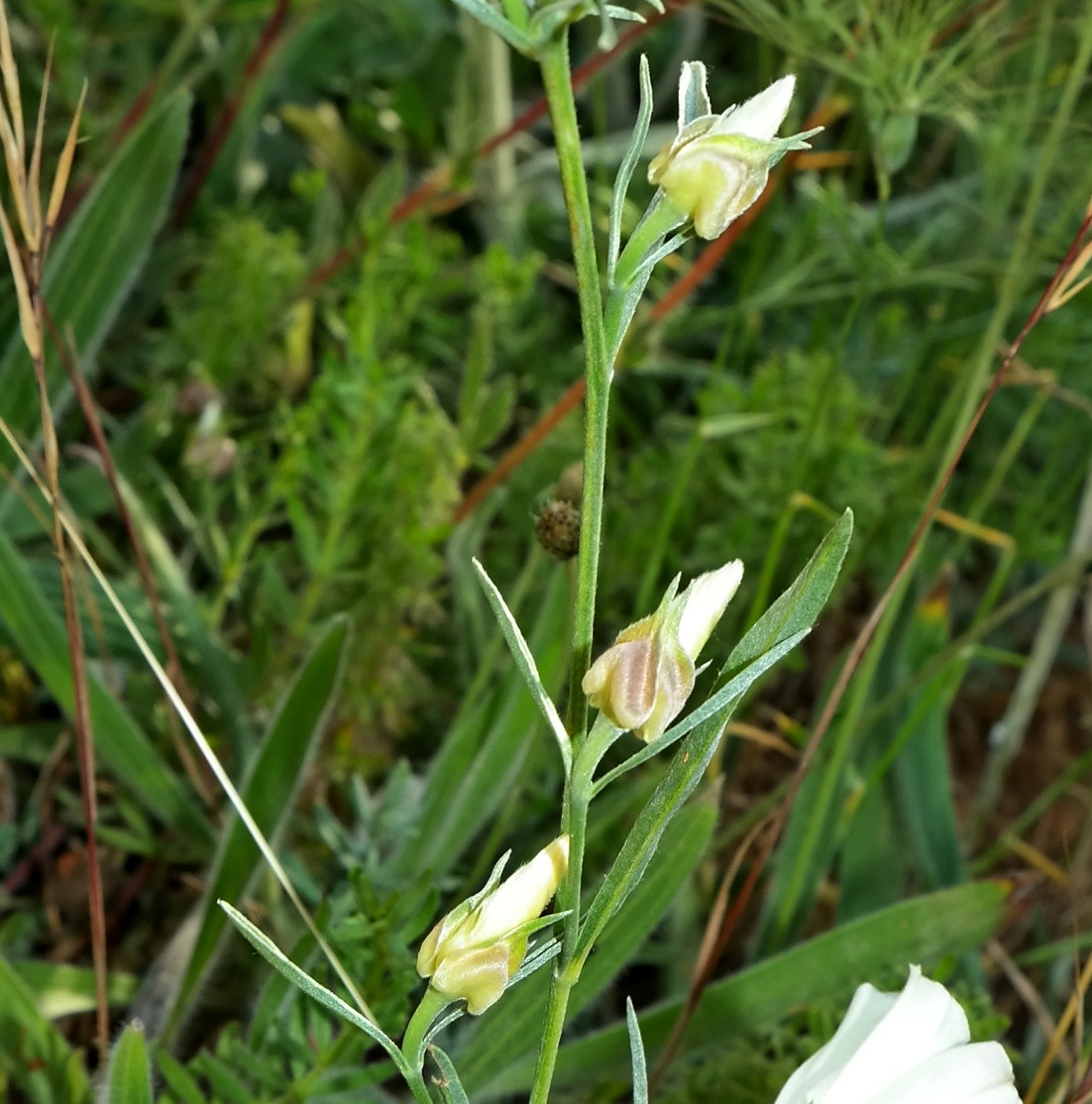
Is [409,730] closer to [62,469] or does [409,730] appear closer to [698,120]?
[62,469]

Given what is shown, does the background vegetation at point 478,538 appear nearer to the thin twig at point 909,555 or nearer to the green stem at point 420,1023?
the thin twig at point 909,555

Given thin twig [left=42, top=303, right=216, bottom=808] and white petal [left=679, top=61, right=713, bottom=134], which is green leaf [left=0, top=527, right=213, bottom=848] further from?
white petal [left=679, top=61, right=713, bottom=134]

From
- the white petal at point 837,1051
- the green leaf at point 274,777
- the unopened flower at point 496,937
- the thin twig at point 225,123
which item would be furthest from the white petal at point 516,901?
the thin twig at point 225,123

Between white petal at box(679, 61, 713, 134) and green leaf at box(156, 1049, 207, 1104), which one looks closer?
white petal at box(679, 61, 713, 134)

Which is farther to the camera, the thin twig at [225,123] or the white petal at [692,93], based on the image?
the thin twig at [225,123]

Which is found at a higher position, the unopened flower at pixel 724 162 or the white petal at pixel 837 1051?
the unopened flower at pixel 724 162

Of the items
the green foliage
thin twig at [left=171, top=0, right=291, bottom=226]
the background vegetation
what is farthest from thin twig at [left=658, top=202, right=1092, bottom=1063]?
thin twig at [left=171, top=0, right=291, bottom=226]

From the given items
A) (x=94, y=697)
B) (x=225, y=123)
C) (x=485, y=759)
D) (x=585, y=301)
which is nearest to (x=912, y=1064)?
(x=585, y=301)
